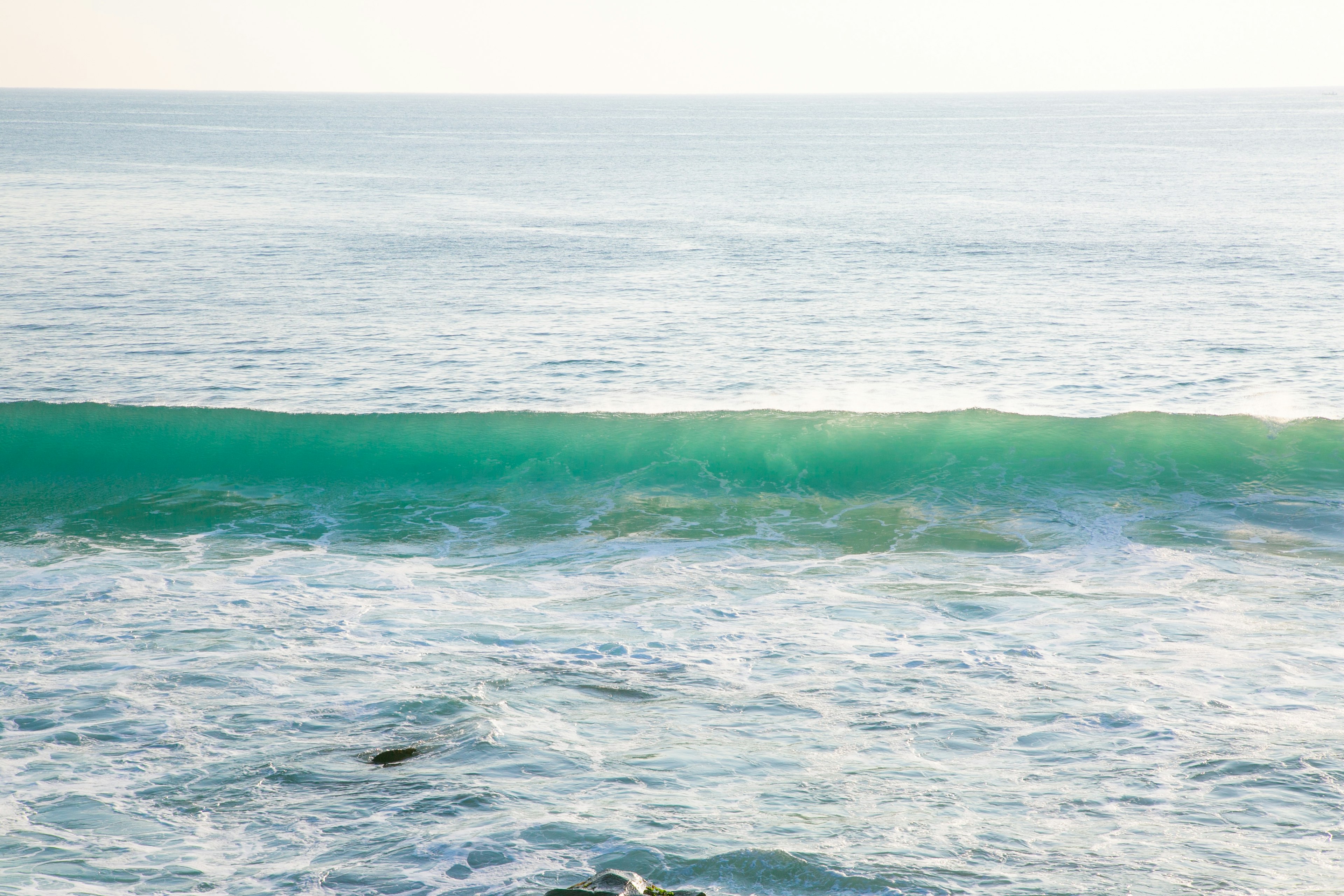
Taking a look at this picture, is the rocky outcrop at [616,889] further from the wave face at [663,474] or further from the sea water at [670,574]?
the wave face at [663,474]

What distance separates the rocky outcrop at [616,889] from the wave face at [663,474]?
298 inches

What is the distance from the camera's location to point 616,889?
18.0ft

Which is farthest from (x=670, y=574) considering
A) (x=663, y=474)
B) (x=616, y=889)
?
(x=616, y=889)

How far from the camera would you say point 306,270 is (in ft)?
111

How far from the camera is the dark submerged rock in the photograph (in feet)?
23.6

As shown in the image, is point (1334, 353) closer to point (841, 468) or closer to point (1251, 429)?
point (1251, 429)

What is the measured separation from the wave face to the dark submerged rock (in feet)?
20.0

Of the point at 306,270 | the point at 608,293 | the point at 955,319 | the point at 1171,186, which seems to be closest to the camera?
the point at 955,319

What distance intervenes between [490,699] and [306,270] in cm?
2835

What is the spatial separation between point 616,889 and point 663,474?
1060cm

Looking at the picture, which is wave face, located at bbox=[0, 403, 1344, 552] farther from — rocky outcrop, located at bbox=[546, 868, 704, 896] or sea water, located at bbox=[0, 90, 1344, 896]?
rocky outcrop, located at bbox=[546, 868, 704, 896]

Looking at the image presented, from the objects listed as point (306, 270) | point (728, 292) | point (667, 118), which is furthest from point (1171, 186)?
point (667, 118)

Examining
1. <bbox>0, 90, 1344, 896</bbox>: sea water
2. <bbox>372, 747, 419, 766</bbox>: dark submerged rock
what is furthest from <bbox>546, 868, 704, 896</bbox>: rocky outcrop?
<bbox>372, 747, 419, 766</bbox>: dark submerged rock

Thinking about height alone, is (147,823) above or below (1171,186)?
below
